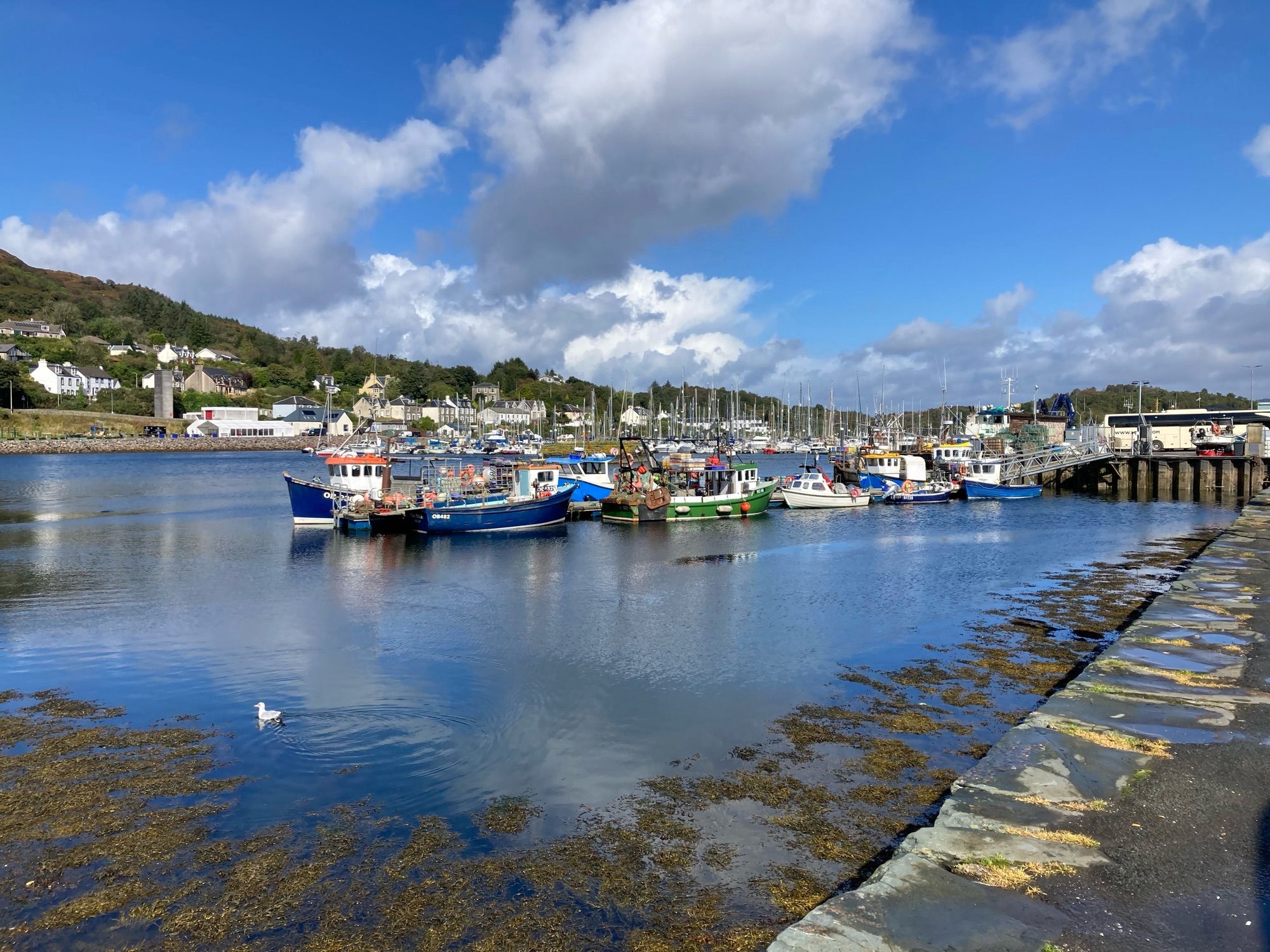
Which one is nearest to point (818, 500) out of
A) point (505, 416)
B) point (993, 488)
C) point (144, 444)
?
point (993, 488)

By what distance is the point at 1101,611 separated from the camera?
23.1m

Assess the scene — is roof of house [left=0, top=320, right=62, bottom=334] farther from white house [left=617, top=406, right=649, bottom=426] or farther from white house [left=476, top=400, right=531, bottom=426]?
white house [left=617, top=406, right=649, bottom=426]

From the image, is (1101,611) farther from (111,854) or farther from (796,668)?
(111,854)

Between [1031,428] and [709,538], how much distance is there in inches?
2060

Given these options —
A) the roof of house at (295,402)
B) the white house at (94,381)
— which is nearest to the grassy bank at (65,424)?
the white house at (94,381)

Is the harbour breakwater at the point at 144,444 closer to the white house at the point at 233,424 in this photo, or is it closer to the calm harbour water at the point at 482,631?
the white house at the point at 233,424

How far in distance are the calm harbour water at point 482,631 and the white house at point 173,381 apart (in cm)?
12390

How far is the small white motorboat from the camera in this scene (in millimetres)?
55219

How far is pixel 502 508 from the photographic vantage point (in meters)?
43.0

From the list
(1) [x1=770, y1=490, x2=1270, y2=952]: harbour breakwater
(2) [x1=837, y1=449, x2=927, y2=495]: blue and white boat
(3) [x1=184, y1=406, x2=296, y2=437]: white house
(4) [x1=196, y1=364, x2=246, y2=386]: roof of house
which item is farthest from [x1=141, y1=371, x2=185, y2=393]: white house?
(1) [x1=770, y1=490, x2=1270, y2=952]: harbour breakwater

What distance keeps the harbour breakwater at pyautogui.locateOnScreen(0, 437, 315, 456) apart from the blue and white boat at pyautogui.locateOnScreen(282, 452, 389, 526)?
94044 mm

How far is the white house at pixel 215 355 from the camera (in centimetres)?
18538

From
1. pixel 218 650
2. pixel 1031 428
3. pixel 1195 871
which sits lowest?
pixel 218 650

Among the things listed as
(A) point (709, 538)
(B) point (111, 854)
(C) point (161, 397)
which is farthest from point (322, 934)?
(C) point (161, 397)
